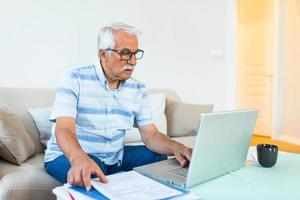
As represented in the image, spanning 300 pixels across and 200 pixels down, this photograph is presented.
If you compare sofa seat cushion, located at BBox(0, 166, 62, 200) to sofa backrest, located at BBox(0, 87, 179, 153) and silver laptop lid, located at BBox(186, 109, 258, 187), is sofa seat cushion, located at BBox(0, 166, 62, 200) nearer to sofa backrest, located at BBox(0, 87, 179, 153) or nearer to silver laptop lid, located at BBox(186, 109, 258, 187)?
sofa backrest, located at BBox(0, 87, 179, 153)

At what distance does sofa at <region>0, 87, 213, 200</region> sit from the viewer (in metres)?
1.46

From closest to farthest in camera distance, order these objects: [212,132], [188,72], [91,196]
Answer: [91,196]
[212,132]
[188,72]

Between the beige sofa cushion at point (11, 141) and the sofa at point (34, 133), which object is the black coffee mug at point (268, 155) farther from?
the beige sofa cushion at point (11, 141)

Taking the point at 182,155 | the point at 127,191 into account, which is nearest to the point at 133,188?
the point at 127,191

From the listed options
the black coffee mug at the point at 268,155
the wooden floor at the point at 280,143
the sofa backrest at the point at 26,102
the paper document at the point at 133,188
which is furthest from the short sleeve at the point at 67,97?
the wooden floor at the point at 280,143

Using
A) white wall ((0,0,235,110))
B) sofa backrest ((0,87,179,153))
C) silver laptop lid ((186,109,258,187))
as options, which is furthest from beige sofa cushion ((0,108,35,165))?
silver laptop lid ((186,109,258,187))

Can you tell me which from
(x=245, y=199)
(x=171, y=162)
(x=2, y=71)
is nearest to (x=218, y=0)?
(x=2, y=71)

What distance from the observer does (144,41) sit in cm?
300

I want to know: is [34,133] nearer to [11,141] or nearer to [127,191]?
[11,141]

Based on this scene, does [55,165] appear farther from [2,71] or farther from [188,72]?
[188,72]

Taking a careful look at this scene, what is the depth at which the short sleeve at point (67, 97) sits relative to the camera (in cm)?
129

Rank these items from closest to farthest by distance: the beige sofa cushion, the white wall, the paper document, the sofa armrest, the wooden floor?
the paper document, the beige sofa cushion, the white wall, the sofa armrest, the wooden floor

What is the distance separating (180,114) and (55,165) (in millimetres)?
1409

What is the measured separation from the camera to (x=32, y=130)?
209cm
